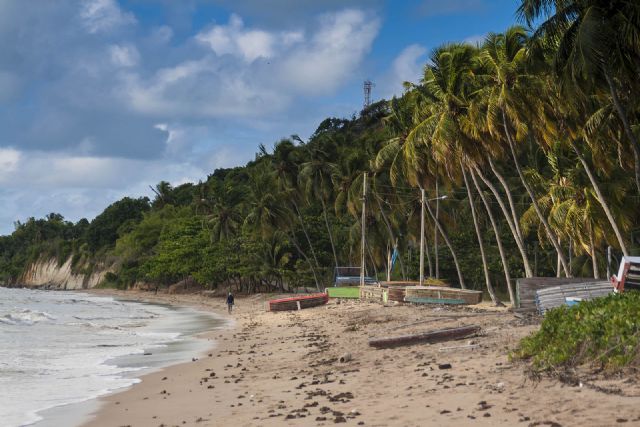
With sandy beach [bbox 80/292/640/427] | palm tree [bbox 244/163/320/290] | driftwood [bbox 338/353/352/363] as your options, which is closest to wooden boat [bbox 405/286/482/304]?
sandy beach [bbox 80/292/640/427]

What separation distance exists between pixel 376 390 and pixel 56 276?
14224cm

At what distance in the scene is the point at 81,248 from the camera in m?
134

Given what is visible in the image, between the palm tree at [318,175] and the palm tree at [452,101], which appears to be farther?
the palm tree at [318,175]

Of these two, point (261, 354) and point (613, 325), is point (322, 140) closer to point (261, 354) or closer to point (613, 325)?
point (261, 354)

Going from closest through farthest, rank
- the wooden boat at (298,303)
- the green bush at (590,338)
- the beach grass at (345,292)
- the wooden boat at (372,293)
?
the green bush at (590,338) → the wooden boat at (372,293) → the wooden boat at (298,303) → the beach grass at (345,292)

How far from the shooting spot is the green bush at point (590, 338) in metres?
8.59

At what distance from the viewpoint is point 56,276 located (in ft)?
459

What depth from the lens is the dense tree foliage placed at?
60.0 feet

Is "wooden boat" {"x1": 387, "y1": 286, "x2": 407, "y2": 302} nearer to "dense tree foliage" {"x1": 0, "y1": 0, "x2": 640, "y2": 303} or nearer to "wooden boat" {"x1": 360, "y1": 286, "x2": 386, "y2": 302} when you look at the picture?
"wooden boat" {"x1": 360, "y1": 286, "x2": 386, "y2": 302}

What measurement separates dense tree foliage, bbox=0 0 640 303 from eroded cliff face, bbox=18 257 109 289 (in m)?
25.3

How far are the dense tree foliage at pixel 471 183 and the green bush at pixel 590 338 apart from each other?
7.29 meters

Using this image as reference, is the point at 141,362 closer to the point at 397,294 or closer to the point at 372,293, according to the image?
the point at 397,294

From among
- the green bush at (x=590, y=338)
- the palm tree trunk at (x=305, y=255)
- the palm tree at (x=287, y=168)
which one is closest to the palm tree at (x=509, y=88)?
the green bush at (x=590, y=338)

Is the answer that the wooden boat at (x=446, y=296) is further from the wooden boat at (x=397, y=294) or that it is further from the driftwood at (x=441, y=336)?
the driftwood at (x=441, y=336)
